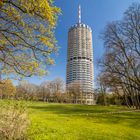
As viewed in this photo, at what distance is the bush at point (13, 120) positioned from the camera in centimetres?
695

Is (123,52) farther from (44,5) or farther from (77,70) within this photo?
(77,70)

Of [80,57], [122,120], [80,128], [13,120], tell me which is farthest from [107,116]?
[80,57]

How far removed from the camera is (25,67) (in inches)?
420

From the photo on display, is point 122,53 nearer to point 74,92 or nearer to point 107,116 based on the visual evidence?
point 107,116

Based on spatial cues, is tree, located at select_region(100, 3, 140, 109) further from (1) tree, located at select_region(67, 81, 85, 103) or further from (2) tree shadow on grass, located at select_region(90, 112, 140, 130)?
(1) tree, located at select_region(67, 81, 85, 103)

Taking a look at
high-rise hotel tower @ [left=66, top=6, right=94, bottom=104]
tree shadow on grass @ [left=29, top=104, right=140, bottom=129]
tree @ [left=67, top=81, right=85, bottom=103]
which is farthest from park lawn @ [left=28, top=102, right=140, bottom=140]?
high-rise hotel tower @ [left=66, top=6, right=94, bottom=104]

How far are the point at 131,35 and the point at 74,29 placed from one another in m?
141

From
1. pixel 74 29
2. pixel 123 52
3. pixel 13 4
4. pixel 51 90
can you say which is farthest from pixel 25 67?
pixel 74 29

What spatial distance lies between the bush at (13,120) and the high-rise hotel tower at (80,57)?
5906 inches

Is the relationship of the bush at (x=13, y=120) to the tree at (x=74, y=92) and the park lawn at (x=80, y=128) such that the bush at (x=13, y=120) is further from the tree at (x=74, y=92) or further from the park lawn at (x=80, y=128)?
the tree at (x=74, y=92)

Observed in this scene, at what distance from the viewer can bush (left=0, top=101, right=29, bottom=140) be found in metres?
6.95

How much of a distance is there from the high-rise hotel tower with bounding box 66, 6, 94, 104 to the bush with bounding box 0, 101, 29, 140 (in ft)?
492

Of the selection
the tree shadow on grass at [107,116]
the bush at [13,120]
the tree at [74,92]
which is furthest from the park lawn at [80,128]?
the tree at [74,92]

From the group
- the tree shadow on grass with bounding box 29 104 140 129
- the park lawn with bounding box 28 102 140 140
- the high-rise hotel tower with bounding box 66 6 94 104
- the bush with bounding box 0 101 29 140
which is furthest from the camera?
the high-rise hotel tower with bounding box 66 6 94 104
